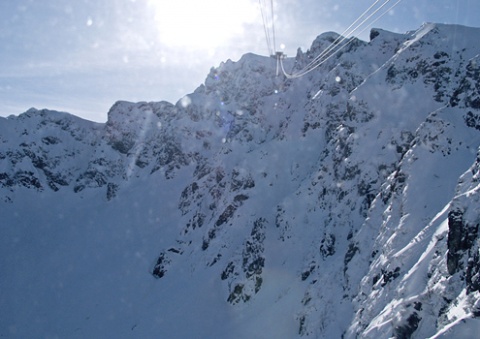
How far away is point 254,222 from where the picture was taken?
151 ft

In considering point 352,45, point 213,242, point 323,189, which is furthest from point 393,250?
point 352,45

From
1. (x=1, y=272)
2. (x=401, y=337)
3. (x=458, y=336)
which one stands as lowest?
(x=401, y=337)

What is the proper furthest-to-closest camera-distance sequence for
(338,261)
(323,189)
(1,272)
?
(1,272), (323,189), (338,261)

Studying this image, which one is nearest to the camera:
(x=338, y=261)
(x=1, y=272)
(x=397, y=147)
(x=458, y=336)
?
(x=458, y=336)

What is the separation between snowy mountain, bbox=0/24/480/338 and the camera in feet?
71.8

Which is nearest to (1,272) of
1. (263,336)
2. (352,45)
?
(263,336)

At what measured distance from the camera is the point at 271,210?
46.5 m

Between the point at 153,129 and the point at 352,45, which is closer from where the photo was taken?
the point at 352,45

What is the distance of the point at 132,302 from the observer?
50.3 meters

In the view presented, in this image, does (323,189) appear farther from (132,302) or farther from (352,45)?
(352,45)

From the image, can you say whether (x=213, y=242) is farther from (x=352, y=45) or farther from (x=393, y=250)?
(x=352, y=45)

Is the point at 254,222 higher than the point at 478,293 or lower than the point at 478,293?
higher

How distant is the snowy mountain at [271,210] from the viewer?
71.8ft

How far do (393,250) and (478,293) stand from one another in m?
9.58
